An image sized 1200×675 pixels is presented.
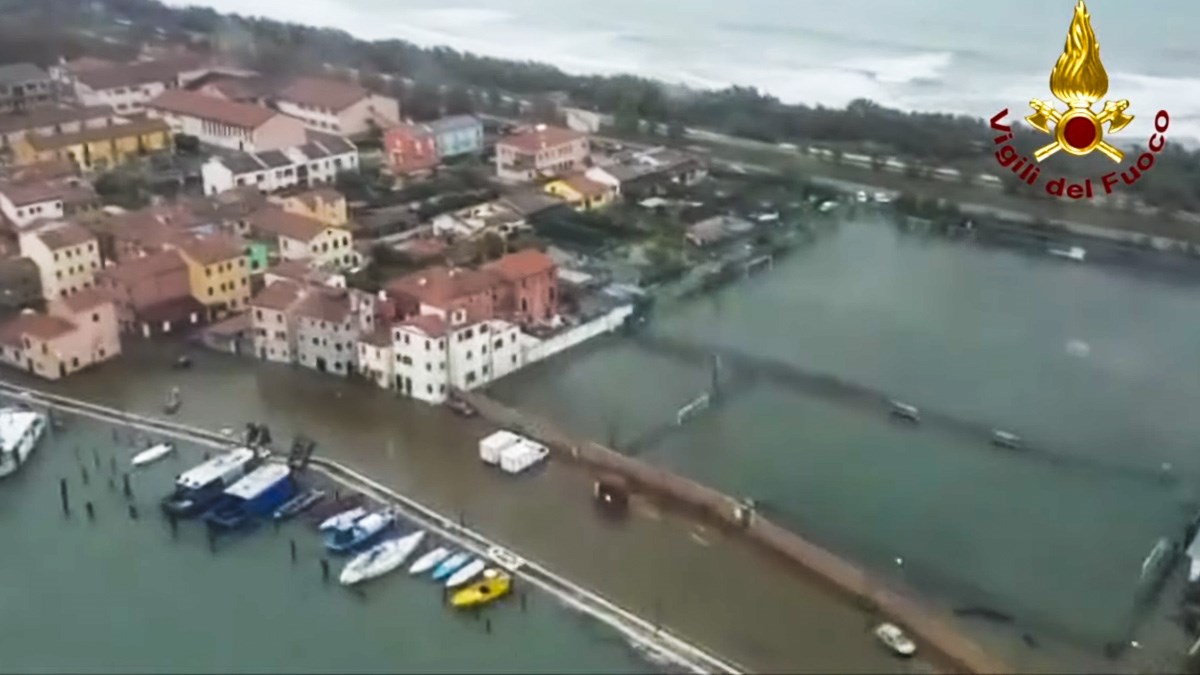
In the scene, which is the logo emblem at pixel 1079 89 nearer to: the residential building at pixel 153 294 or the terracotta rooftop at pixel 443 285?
the terracotta rooftop at pixel 443 285

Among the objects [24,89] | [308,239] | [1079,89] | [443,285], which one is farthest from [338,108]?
[1079,89]

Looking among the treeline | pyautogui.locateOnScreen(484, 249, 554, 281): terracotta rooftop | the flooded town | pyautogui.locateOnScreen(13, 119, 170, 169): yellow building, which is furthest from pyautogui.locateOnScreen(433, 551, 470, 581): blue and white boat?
the treeline

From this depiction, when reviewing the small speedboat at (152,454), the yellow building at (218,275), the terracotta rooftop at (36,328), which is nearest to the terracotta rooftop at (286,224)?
the yellow building at (218,275)

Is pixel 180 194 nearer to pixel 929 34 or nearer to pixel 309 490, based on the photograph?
pixel 309 490

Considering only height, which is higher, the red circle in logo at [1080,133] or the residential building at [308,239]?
the red circle in logo at [1080,133]

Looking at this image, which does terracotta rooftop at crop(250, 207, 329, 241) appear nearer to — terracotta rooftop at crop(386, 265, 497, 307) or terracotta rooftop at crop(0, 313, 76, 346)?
terracotta rooftop at crop(386, 265, 497, 307)

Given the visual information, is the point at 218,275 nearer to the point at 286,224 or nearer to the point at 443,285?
the point at 286,224
